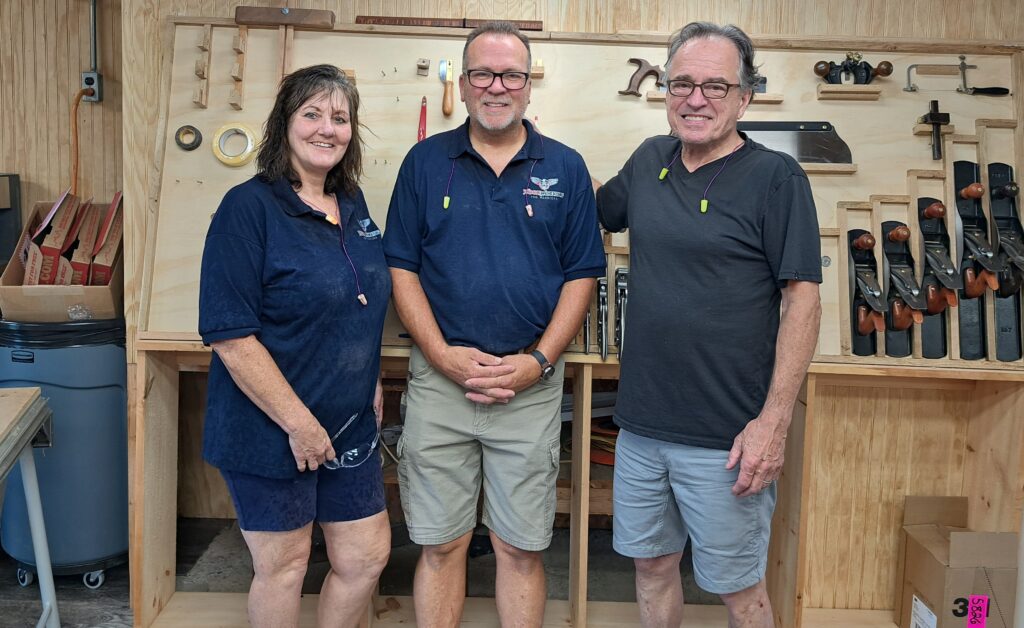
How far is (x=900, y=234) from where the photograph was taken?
261cm

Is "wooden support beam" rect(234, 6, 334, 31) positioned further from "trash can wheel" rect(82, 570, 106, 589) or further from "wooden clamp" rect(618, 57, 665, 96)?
"trash can wheel" rect(82, 570, 106, 589)

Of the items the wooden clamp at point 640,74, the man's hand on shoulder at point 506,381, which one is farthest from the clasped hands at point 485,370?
the wooden clamp at point 640,74

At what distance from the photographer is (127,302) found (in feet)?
9.61

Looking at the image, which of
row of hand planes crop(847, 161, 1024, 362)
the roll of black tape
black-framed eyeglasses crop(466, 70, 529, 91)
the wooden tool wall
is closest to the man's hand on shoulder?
black-framed eyeglasses crop(466, 70, 529, 91)

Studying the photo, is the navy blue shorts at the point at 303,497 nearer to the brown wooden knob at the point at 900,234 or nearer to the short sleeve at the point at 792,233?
the short sleeve at the point at 792,233

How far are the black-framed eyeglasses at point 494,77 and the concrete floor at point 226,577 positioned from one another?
→ 1.83 metres

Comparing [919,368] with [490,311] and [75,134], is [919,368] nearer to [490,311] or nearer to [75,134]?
[490,311]

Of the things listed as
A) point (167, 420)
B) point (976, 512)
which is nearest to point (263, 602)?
point (167, 420)

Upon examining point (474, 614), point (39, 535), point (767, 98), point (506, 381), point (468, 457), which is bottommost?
point (474, 614)

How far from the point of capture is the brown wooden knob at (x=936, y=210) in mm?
2646

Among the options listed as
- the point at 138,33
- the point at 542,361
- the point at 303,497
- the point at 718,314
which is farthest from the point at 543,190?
the point at 138,33

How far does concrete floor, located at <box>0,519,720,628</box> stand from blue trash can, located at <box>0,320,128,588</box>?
8cm

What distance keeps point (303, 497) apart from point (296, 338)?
15.3 inches

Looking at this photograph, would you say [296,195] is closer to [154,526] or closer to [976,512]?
[154,526]
